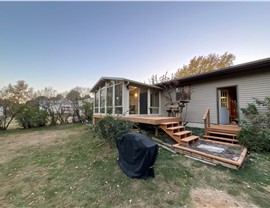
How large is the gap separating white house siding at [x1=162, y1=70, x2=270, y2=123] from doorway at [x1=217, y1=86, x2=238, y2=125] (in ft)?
0.84

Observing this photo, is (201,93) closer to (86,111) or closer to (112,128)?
(112,128)

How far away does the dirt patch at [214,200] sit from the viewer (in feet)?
7.25

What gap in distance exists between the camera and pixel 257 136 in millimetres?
4457

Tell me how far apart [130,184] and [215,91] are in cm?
629

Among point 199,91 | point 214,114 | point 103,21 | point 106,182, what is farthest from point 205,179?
point 103,21

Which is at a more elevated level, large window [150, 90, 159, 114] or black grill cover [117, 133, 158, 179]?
large window [150, 90, 159, 114]

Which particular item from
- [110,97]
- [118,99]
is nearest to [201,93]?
[118,99]

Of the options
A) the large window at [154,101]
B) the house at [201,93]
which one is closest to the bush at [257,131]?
the house at [201,93]

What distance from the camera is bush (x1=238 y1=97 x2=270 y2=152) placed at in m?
4.34

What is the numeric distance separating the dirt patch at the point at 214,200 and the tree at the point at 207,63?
50.5ft

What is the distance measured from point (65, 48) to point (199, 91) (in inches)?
385

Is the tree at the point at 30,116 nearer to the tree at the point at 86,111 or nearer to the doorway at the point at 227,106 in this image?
the tree at the point at 86,111

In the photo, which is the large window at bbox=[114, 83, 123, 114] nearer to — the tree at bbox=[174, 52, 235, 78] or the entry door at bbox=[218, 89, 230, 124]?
the entry door at bbox=[218, 89, 230, 124]

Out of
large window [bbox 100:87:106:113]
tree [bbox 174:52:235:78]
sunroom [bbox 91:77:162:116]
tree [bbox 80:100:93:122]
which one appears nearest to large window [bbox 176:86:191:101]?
sunroom [bbox 91:77:162:116]
